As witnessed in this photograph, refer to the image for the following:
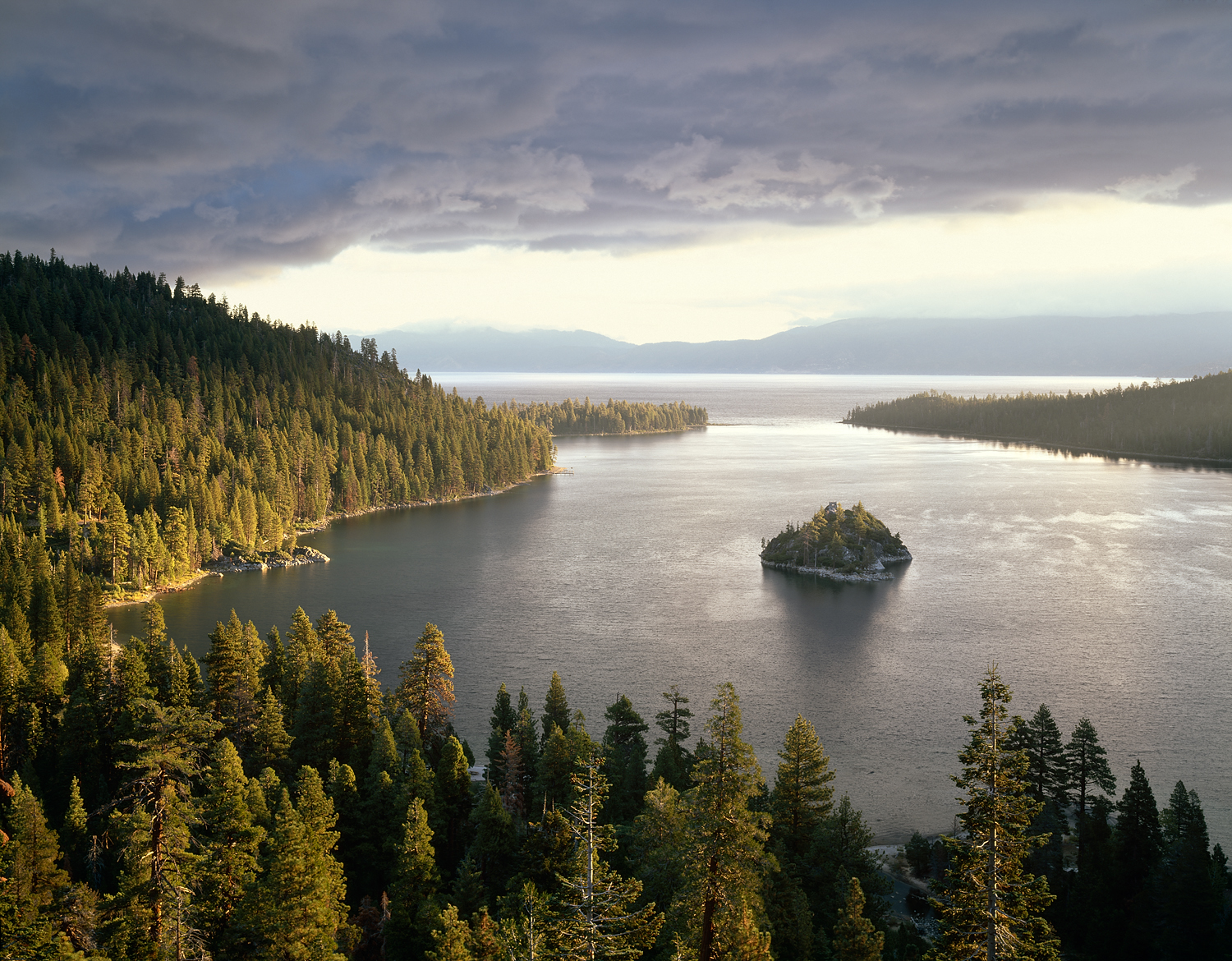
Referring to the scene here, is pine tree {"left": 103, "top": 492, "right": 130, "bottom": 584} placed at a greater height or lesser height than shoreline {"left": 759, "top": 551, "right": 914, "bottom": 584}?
greater

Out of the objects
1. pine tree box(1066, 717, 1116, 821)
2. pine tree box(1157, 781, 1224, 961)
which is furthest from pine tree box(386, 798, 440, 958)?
pine tree box(1066, 717, 1116, 821)

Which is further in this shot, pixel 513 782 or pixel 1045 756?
pixel 1045 756

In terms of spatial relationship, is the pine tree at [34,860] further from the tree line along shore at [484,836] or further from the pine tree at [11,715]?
the pine tree at [11,715]

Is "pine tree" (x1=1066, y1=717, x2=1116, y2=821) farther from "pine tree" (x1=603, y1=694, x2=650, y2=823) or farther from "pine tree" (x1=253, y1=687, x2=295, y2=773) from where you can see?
"pine tree" (x1=253, y1=687, x2=295, y2=773)

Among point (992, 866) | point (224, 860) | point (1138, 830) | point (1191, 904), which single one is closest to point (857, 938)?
point (992, 866)

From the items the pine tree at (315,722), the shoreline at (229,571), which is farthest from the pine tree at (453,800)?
the shoreline at (229,571)

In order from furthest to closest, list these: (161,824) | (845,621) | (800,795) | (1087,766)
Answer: (845,621), (1087,766), (800,795), (161,824)

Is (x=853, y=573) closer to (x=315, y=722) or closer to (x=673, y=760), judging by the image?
(x=673, y=760)
